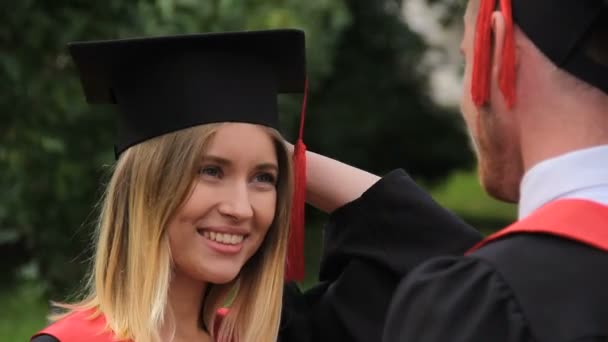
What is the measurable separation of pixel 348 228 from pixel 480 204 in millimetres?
20975

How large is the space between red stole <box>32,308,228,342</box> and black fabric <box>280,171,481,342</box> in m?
0.47

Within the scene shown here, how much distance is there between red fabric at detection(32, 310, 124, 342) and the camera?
269cm

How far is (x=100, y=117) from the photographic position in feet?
26.5

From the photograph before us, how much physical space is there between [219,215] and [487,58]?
0.96 meters

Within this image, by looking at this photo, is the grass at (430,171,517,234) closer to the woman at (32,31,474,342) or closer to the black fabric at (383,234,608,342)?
the woman at (32,31,474,342)

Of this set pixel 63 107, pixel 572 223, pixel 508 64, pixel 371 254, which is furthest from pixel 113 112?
pixel 572 223

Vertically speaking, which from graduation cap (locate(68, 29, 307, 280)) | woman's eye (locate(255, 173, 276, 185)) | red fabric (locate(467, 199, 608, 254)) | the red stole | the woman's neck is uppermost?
red fabric (locate(467, 199, 608, 254))

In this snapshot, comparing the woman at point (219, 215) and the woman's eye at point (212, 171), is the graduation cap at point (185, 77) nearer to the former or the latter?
the woman at point (219, 215)

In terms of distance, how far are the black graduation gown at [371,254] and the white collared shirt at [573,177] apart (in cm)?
95

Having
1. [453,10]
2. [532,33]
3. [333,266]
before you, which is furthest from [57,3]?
[453,10]

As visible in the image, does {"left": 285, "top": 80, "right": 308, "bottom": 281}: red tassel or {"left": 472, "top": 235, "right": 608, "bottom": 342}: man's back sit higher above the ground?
{"left": 472, "top": 235, "right": 608, "bottom": 342}: man's back

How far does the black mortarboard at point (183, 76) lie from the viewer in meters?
2.82

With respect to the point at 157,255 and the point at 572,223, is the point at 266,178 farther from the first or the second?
the point at 572,223

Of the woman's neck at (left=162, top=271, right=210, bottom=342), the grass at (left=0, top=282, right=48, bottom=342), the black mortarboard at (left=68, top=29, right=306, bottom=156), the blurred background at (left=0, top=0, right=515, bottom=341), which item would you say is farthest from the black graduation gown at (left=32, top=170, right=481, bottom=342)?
the grass at (left=0, top=282, right=48, bottom=342)
